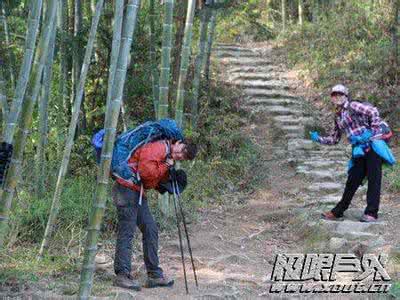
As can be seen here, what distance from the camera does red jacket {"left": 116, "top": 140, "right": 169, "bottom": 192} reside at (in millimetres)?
4359

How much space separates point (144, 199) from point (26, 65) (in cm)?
145

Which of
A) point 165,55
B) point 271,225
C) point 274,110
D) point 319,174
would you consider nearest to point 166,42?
point 165,55

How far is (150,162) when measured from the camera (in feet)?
14.3

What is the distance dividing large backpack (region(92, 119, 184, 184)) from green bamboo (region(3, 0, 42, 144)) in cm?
74

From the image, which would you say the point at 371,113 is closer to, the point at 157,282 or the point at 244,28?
the point at 157,282

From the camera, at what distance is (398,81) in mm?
10391

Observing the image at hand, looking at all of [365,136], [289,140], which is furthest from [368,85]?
[365,136]

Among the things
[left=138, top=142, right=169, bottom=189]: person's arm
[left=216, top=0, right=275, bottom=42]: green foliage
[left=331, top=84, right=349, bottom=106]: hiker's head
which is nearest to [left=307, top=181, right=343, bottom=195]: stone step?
[left=331, top=84, right=349, bottom=106]: hiker's head

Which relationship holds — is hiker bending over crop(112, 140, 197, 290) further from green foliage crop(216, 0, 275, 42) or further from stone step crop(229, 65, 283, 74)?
green foliage crop(216, 0, 275, 42)

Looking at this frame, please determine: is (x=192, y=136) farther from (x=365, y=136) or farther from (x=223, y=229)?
(x=365, y=136)

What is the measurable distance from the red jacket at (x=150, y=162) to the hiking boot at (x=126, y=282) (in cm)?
68

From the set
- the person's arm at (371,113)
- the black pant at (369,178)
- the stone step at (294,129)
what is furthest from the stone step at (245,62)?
the person's arm at (371,113)

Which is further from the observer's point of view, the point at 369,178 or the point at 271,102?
the point at 271,102

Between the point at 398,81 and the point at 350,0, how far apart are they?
449 centimetres
